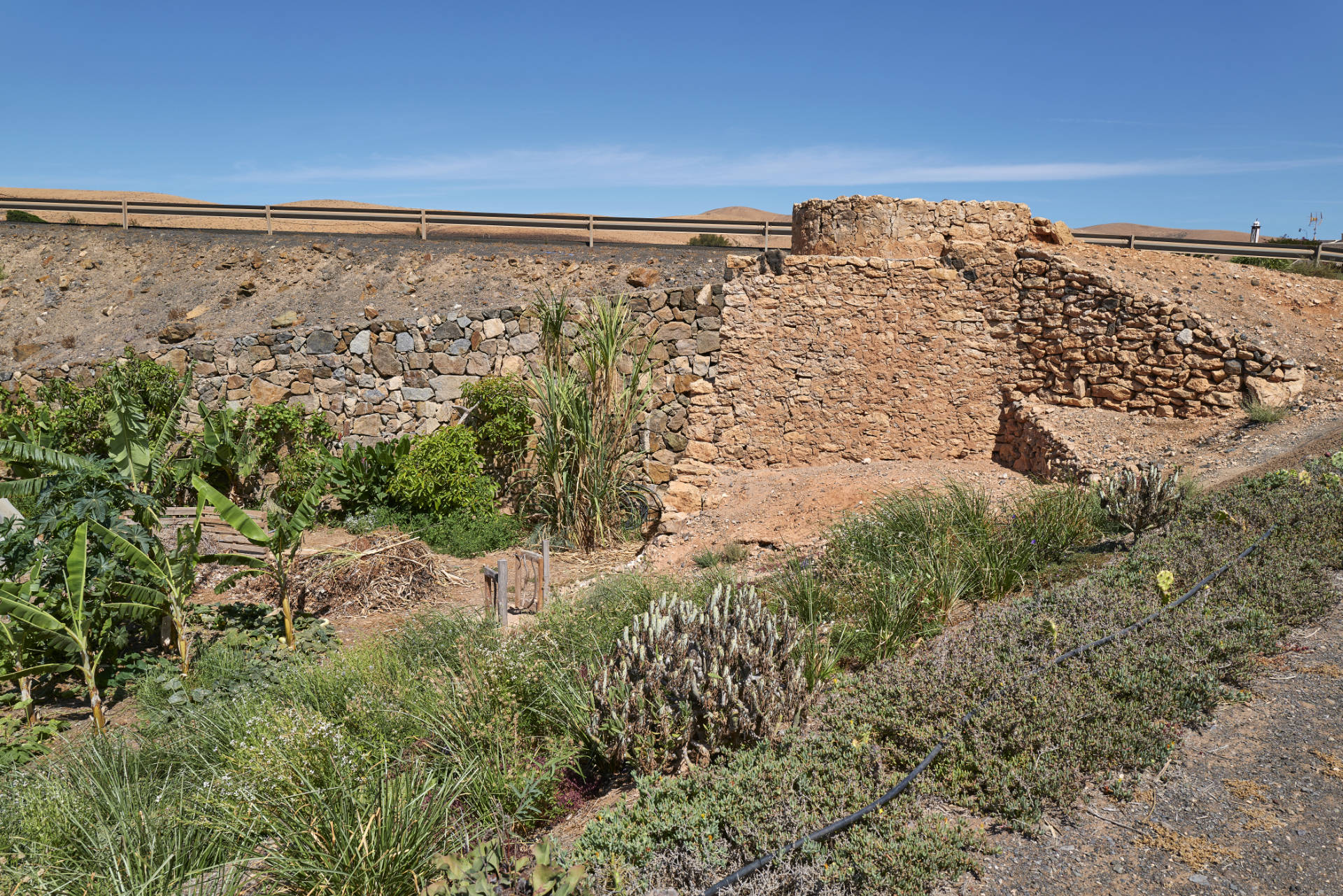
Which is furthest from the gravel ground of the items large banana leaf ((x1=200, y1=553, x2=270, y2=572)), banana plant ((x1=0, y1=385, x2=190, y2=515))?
large banana leaf ((x1=200, y1=553, x2=270, y2=572))

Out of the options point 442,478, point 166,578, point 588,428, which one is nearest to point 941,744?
point 166,578

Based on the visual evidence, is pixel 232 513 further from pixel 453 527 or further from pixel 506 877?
pixel 506 877

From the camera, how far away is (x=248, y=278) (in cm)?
1294

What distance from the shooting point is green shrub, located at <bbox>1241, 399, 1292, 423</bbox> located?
8961mm

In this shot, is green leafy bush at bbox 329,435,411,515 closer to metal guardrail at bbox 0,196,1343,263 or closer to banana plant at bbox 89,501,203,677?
banana plant at bbox 89,501,203,677

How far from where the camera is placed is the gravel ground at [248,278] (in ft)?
39.4

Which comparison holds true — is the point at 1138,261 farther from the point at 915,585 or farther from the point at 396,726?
the point at 396,726

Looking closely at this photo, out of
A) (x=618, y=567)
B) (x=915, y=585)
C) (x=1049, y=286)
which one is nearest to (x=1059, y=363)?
(x=1049, y=286)

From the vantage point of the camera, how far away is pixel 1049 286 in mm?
10547

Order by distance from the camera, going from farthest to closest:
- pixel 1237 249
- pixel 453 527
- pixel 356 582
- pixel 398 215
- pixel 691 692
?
pixel 398 215, pixel 1237 249, pixel 453 527, pixel 356 582, pixel 691 692

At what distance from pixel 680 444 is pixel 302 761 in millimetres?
7787

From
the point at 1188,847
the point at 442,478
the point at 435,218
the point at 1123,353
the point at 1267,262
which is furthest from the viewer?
the point at 435,218

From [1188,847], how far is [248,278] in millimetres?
13858

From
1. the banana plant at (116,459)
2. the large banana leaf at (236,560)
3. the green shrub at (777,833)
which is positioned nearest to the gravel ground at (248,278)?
the banana plant at (116,459)
